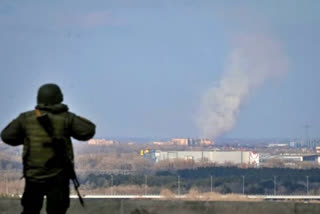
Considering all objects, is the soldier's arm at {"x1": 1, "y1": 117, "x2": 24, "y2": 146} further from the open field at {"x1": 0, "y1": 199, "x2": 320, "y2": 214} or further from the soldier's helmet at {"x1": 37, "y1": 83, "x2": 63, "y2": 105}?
the open field at {"x1": 0, "y1": 199, "x2": 320, "y2": 214}

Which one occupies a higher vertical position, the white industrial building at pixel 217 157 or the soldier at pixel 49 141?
the white industrial building at pixel 217 157

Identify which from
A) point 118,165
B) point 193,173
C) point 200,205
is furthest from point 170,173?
point 200,205

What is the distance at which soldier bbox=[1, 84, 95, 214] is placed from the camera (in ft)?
24.8

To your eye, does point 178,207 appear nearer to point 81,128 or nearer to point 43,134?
point 81,128

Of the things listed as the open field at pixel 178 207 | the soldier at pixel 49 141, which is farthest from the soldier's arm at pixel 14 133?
the open field at pixel 178 207

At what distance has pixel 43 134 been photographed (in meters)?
7.55

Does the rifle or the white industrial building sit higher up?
the white industrial building

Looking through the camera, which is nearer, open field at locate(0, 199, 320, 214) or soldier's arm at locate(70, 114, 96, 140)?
soldier's arm at locate(70, 114, 96, 140)

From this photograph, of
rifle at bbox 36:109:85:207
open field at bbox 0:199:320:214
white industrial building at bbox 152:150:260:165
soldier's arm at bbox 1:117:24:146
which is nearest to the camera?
rifle at bbox 36:109:85:207

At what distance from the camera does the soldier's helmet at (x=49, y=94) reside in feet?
24.8

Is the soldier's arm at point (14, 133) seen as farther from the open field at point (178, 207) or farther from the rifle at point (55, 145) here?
the open field at point (178, 207)

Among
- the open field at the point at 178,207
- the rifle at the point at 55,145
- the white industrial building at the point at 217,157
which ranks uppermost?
the white industrial building at the point at 217,157

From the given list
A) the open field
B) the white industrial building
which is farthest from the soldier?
the white industrial building

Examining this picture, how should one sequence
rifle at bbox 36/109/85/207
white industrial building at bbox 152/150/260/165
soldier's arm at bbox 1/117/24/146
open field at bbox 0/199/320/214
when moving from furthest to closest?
white industrial building at bbox 152/150/260/165
open field at bbox 0/199/320/214
soldier's arm at bbox 1/117/24/146
rifle at bbox 36/109/85/207
